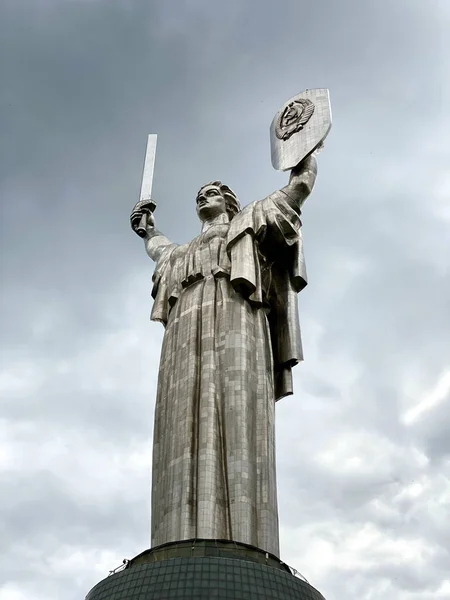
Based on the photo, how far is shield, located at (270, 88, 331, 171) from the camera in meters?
15.9

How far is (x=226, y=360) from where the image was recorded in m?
13.8

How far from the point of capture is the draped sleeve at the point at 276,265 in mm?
14719

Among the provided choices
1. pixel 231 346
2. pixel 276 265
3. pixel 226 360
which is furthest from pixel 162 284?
pixel 226 360

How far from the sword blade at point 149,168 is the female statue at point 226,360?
1725 millimetres

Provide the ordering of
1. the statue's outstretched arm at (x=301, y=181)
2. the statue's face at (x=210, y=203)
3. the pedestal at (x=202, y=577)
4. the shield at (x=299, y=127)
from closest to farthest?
the pedestal at (x=202, y=577)
the statue's outstretched arm at (x=301, y=181)
the shield at (x=299, y=127)
the statue's face at (x=210, y=203)

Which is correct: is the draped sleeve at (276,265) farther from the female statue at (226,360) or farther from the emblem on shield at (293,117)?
the emblem on shield at (293,117)

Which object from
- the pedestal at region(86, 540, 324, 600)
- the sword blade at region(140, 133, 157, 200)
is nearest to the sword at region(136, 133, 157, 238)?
the sword blade at region(140, 133, 157, 200)

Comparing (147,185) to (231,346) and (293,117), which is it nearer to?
(293,117)

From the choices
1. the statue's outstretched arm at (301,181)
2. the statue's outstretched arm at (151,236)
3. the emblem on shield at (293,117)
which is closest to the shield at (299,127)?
the emblem on shield at (293,117)

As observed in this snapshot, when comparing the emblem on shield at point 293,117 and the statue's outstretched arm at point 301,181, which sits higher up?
the emblem on shield at point 293,117

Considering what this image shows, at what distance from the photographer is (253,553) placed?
1107 cm

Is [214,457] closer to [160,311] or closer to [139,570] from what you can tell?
[139,570]

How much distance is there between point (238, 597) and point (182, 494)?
2.67 m

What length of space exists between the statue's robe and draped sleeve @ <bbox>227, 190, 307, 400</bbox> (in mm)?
21
